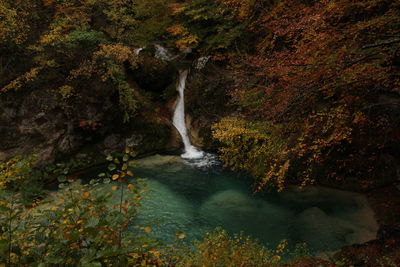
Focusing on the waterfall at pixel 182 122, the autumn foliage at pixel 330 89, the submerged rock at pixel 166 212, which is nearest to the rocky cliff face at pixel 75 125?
the waterfall at pixel 182 122

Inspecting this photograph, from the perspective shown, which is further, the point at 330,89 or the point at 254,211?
the point at 254,211

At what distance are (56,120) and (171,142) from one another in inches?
191

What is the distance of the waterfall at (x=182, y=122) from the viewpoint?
1158 cm

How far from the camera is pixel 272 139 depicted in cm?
616

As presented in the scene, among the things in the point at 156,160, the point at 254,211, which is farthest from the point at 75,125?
the point at 254,211

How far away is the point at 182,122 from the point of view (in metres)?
12.9

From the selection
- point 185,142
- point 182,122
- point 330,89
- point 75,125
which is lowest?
point 185,142

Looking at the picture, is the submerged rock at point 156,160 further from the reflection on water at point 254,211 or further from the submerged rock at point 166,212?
the submerged rock at point 166,212

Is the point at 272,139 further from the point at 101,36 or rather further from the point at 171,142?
the point at 101,36

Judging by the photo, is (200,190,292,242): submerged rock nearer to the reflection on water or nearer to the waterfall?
the reflection on water

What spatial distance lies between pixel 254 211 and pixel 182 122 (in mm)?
6485

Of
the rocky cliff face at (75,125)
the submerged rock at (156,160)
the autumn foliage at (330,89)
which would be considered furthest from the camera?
the submerged rock at (156,160)

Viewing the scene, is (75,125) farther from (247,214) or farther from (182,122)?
(247,214)

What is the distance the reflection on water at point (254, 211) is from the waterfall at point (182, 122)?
6.06 ft
